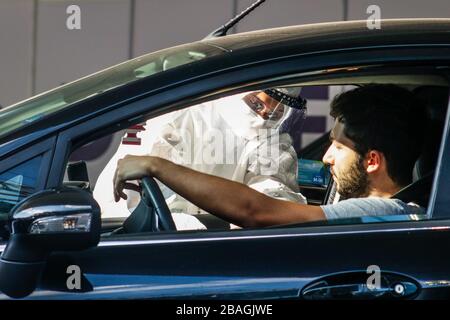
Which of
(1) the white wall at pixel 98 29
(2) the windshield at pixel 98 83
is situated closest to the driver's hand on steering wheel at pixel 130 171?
(2) the windshield at pixel 98 83

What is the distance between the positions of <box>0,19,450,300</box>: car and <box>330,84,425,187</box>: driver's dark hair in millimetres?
130

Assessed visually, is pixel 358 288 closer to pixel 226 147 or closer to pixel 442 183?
pixel 442 183

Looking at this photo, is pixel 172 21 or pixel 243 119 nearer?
pixel 243 119

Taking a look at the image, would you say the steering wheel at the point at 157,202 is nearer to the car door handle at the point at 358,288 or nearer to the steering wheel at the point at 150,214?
the steering wheel at the point at 150,214

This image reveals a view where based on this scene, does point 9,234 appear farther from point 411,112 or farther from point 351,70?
point 411,112

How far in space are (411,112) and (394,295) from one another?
0.63 metres

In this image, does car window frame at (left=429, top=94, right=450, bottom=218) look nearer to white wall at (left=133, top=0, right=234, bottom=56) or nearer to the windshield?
the windshield

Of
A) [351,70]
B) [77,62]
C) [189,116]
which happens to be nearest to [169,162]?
[189,116]

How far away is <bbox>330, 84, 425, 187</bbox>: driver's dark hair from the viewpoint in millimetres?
2643

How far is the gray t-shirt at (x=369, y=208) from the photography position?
96.7 inches

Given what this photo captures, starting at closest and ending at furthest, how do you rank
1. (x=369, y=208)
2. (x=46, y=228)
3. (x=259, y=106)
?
(x=46, y=228) → (x=369, y=208) → (x=259, y=106)

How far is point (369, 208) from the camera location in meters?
2.49

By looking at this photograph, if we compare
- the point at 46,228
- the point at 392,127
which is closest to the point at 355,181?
the point at 392,127

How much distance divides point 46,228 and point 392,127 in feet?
3.42
